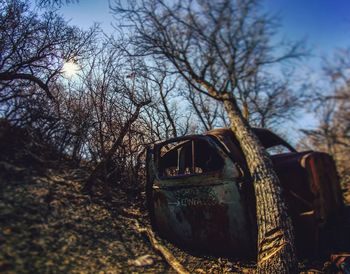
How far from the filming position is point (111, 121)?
6395mm

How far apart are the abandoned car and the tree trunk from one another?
135 millimetres

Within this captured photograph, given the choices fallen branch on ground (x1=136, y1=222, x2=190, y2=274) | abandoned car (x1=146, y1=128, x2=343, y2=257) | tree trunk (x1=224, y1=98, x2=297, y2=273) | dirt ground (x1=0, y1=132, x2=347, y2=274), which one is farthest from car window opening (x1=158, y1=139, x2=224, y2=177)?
dirt ground (x1=0, y1=132, x2=347, y2=274)

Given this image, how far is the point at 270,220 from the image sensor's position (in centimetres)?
350

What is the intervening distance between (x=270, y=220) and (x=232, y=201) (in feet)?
1.78

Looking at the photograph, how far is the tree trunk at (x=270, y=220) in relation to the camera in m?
3.27

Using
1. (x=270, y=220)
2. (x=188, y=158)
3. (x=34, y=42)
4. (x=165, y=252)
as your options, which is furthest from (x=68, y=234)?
(x=34, y=42)

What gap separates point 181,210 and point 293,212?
5.32 ft

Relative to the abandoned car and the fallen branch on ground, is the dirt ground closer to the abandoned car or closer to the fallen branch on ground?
the fallen branch on ground

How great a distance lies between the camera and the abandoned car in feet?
11.7

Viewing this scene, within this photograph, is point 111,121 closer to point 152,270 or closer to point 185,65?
point 185,65

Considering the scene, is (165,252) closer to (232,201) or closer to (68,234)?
(232,201)

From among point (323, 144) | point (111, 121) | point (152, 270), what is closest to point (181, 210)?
point (152, 270)

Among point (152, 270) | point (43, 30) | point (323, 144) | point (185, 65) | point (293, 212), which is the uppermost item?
point (43, 30)

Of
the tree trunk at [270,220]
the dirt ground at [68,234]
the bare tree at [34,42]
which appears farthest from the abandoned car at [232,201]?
the bare tree at [34,42]
